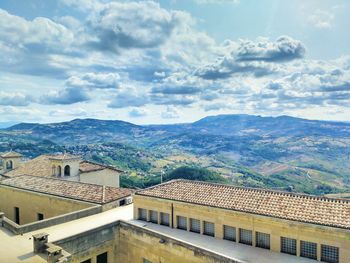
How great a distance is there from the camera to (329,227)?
1011 inches

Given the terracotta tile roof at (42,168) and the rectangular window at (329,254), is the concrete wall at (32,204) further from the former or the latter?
the rectangular window at (329,254)

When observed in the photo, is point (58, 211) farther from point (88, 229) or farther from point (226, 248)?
point (226, 248)

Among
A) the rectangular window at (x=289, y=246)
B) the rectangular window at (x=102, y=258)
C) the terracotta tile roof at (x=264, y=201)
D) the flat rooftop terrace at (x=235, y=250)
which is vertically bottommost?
A: the rectangular window at (x=102, y=258)

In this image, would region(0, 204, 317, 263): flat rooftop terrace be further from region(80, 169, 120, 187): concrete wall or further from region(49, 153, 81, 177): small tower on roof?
region(80, 169, 120, 187): concrete wall

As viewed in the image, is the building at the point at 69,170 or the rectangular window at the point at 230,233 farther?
the building at the point at 69,170

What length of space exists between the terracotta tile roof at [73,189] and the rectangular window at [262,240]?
1822 centimetres

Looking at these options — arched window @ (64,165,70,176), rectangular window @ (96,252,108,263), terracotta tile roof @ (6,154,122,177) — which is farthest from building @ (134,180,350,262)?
terracotta tile roof @ (6,154,122,177)

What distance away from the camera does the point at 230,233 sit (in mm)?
31062

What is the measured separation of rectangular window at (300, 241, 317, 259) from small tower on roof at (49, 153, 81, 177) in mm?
41047

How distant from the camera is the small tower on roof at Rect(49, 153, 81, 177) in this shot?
56188mm

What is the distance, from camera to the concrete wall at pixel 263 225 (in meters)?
25.4

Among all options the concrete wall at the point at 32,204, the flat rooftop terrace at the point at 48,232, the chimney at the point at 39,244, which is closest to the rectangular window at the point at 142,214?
the flat rooftop terrace at the point at 48,232

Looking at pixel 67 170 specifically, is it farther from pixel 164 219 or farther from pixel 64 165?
pixel 164 219

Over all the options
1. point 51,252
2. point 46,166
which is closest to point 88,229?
point 51,252
